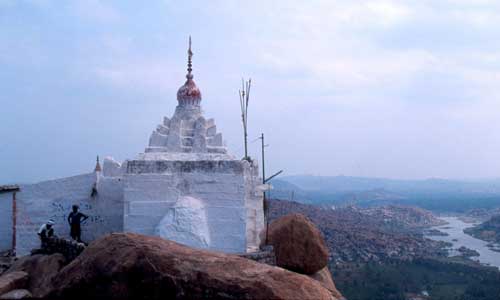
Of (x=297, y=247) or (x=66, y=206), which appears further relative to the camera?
(x=66, y=206)

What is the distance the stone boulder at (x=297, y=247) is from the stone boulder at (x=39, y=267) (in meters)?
5.12

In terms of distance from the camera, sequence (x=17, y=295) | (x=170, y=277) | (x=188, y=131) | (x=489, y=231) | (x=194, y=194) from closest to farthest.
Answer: (x=170, y=277), (x=17, y=295), (x=194, y=194), (x=188, y=131), (x=489, y=231)

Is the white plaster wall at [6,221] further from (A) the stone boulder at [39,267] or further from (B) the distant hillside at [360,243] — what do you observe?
(B) the distant hillside at [360,243]

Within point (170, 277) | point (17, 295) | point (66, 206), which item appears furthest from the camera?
point (66, 206)

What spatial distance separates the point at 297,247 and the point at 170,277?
19.7 feet

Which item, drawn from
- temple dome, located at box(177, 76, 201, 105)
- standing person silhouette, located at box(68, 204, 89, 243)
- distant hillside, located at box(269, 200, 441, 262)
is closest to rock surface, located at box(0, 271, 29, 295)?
standing person silhouette, located at box(68, 204, 89, 243)

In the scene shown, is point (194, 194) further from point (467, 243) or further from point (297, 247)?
point (467, 243)

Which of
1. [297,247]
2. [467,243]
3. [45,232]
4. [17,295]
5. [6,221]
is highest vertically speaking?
[6,221]

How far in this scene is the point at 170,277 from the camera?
270 inches

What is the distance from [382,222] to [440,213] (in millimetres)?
45470

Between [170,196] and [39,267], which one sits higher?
[170,196]

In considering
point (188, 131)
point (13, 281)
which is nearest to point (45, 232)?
point (13, 281)

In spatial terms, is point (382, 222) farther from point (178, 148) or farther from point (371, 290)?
point (178, 148)

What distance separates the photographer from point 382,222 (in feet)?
275
